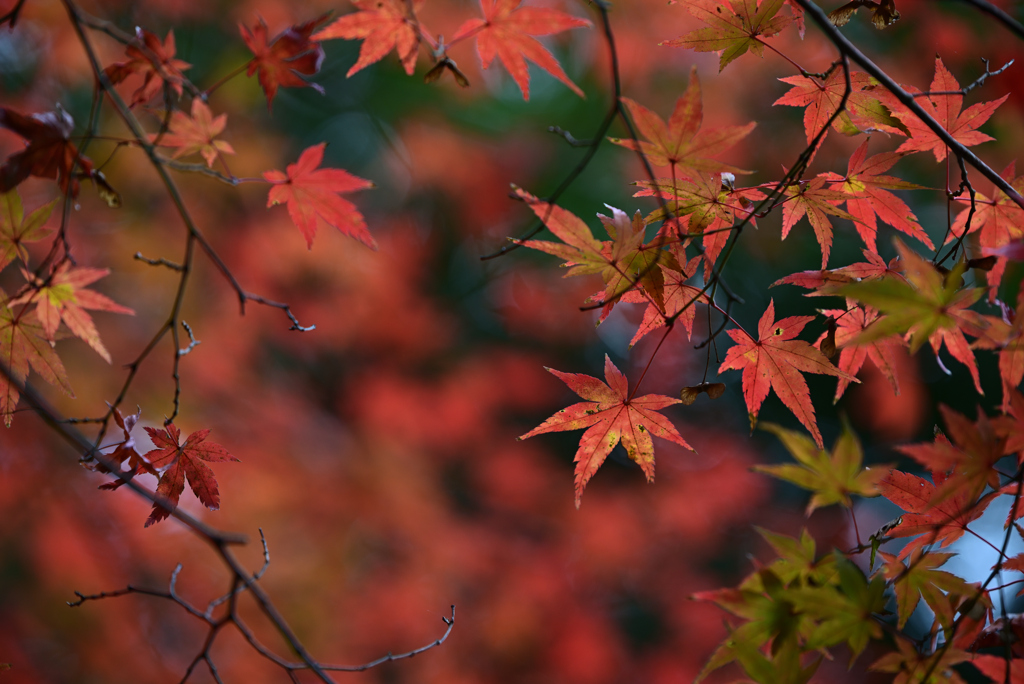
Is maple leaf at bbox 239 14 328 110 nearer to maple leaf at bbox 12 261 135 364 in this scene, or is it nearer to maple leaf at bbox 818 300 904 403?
maple leaf at bbox 12 261 135 364

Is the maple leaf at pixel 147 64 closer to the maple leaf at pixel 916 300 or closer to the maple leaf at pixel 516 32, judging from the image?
the maple leaf at pixel 516 32

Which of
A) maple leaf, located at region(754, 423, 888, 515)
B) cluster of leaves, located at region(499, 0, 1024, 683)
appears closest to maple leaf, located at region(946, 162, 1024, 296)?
cluster of leaves, located at region(499, 0, 1024, 683)

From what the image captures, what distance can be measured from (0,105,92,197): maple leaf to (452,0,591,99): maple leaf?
1.54 feet

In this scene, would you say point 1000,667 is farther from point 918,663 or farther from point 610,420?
point 610,420

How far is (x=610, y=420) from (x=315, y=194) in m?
0.60

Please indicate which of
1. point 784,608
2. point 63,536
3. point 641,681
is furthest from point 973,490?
point 641,681

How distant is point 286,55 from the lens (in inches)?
33.0

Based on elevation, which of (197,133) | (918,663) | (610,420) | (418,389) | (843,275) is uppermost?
(197,133)

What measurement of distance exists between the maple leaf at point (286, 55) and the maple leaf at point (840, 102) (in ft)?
2.08

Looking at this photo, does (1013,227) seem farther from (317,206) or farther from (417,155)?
(417,155)

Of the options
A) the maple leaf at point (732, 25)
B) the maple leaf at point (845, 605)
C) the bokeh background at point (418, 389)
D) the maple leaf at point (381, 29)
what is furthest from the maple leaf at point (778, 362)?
the bokeh background at point (418, 389)

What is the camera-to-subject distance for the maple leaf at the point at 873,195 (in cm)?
76

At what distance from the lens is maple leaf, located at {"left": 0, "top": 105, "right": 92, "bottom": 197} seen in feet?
2.02

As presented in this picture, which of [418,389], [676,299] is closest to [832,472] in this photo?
[676,299]
